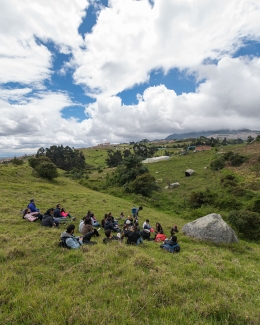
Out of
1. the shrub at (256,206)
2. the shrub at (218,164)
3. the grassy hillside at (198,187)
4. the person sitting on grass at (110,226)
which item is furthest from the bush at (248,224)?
the shrub at (218,164)

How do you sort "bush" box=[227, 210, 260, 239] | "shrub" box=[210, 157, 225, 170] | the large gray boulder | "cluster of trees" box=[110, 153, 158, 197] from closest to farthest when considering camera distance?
1. the large gray boulder
2. "bush" box=[227, 210, 260, 239]
3. "cluster of trees" box=[110, 153, 158, 197]
4. "shrub" box=[210, 157, 225, 170]

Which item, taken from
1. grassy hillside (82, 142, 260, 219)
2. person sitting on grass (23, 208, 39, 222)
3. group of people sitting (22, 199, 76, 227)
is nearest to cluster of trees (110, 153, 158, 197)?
grassy hillside (82, 142, 260, 219)

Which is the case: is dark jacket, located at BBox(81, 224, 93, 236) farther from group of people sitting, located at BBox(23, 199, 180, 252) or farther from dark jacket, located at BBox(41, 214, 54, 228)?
dark jacket, located at BBox(41, 214, 54, 228)

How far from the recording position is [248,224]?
2234 cm

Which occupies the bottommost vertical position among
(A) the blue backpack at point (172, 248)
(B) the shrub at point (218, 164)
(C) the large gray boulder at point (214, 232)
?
(B) the shrub at point (218, 164)

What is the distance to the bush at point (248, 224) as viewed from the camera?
A: 22.1 m

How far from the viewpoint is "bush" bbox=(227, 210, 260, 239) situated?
22.1 m

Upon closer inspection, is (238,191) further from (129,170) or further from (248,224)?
(129,170)

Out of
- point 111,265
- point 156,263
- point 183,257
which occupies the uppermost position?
point 111,265

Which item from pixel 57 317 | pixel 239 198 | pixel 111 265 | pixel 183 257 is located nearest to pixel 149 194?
pixel 239 198

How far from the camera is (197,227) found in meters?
16.8

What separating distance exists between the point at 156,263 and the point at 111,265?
1936mm

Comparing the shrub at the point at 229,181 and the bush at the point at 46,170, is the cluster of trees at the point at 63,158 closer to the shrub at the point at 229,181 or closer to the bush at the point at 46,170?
the bush at the point at 46,170

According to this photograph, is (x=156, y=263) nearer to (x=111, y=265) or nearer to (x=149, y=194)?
(x=111, y=265)
